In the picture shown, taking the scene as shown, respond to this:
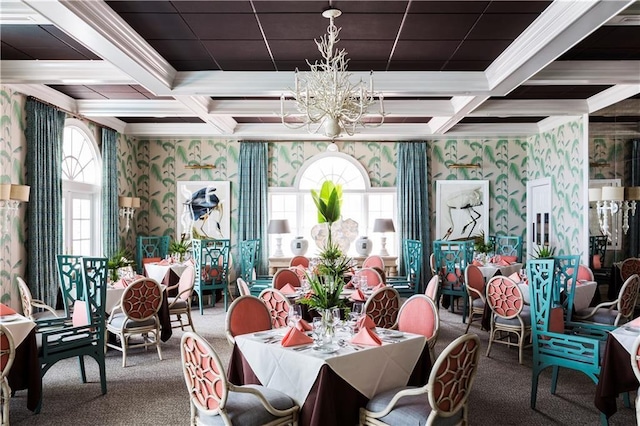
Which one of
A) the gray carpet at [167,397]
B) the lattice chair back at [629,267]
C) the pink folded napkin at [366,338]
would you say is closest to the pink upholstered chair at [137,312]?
the gray carpet at [167,397]

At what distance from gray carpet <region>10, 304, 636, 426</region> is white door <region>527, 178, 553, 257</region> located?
4353 mm

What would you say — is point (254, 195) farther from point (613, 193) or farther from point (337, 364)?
point (337, 364)

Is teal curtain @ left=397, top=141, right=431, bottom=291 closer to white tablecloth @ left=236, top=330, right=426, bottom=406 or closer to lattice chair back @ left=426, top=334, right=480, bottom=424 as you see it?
white tablecloth @ left=236, top=330, right=426, bottom=406

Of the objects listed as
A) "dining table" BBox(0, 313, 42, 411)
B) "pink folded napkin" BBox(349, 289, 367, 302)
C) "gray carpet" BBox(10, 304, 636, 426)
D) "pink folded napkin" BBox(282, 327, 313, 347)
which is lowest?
"gray carpet" BBox(10, 304, 636, 426)

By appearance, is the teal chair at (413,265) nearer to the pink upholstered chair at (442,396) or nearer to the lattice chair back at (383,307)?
the lattice chair back at (383,307)

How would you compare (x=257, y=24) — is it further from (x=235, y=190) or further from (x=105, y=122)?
(x=235, y=190)

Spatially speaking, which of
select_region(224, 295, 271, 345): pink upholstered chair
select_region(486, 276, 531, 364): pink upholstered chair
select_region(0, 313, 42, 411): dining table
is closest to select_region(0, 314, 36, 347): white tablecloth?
select_region(0, 313, 42, 411): dining table

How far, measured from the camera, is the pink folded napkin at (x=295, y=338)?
11.2 ft

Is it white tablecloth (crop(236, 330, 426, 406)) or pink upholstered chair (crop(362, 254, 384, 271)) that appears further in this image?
pink upholstered chair (crop(362, 254, 384, 271))

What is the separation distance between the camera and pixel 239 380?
3721 millimetres

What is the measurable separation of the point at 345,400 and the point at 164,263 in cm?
622

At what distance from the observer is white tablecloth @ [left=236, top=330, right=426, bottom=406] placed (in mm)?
3135

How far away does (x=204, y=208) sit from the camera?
1068 cm

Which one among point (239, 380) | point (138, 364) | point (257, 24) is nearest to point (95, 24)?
point (257, 24)
